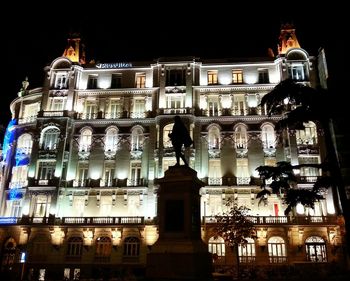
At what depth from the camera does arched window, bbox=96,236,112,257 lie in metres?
43.7

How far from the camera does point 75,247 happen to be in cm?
4409

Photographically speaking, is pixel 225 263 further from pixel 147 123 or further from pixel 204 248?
pixel 204 248

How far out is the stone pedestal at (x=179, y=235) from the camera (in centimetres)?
1839

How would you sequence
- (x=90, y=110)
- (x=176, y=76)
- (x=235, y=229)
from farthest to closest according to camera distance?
(x=90, y=110) → (x=176, y=76) → (x=235, y=229)

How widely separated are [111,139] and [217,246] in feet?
62.8

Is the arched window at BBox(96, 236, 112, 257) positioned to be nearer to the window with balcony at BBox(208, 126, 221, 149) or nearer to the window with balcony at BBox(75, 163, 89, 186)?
the window with balcony at BBox(75, 163, 89, 186)

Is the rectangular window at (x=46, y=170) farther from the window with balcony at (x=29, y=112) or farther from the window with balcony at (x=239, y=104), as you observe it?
the window with balcony at (x=239, y=104)

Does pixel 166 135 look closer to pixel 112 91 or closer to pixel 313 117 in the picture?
pixel 112 91

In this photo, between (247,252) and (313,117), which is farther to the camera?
(247,252)

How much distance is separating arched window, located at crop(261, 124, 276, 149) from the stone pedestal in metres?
27.6

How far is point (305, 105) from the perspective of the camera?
876 inches

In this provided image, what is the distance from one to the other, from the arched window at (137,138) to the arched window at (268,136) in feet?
50.8

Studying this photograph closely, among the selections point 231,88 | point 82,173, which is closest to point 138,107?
point 82,173

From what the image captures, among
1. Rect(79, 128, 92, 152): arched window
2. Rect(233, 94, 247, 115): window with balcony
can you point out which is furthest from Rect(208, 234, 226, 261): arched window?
Rect(79, 128, 92, 152): arched window
